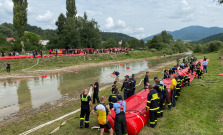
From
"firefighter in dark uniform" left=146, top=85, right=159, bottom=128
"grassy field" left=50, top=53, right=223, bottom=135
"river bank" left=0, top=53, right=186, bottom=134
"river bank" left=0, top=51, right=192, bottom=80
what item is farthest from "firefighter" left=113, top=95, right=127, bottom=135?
"river bank" left=0, top=51, right=192, bottom=80

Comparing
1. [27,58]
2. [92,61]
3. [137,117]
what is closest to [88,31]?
[92,61]

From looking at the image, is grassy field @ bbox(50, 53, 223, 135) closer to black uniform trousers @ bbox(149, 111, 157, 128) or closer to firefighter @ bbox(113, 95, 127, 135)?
black uniform trousers @ bbox(149, 111, 157, 128)

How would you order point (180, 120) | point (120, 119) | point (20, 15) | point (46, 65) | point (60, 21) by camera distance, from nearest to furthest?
point (120, 119) < point (180, 120) < point (46, 65) < point (20, 15) < point (60, 21)

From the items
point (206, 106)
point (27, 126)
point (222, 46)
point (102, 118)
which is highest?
point (222, 46)

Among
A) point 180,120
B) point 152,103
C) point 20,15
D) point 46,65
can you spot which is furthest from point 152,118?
point 20,15

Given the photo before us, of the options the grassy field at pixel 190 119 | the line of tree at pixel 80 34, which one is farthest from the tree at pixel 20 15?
the grassy field at pixel 190 119

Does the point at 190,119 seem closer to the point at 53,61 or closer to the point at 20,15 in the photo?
the point at 53,61

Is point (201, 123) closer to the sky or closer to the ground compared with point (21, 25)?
closer to the ground

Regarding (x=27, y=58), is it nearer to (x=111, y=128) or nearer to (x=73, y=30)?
(x=73, y=30)

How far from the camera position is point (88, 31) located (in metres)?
47.1

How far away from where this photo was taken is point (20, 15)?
38.3 metres

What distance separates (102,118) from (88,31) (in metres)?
43.8

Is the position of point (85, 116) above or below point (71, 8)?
below

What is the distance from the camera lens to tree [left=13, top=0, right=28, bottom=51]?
38219 millimetres
